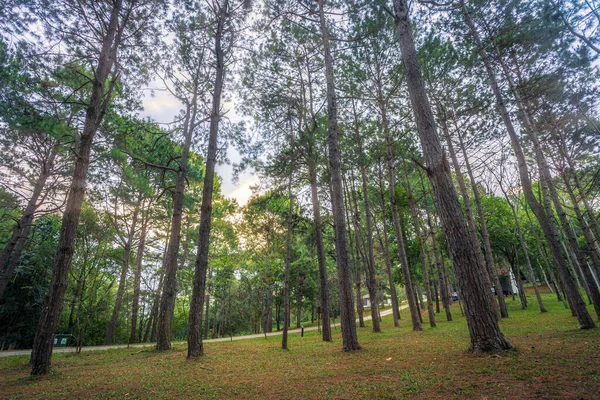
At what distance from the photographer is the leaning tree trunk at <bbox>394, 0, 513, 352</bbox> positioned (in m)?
4.29

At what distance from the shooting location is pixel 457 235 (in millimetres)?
4602

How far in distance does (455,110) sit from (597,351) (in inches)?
444

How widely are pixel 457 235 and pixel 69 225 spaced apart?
28.8 ft

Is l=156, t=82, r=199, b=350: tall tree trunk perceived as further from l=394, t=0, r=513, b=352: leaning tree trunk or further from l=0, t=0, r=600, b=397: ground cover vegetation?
l=394, t=0, r=513, b=352: leaning tree trunk

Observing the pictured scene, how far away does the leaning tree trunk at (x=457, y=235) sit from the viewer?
4285 millimetres

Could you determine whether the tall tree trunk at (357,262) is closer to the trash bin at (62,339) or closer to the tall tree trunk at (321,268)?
the tall tree trunk at (321,268)

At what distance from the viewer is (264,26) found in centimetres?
1012

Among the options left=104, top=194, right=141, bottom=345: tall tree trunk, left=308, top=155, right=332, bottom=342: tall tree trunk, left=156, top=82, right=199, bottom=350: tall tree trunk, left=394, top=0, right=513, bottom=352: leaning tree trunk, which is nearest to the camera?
left=394, top=0, right=513, bottom=352: leaning tree trunk

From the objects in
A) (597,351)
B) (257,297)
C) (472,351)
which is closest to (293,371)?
(472,351)

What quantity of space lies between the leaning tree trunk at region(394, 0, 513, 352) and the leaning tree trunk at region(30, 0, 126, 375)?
27.2ft

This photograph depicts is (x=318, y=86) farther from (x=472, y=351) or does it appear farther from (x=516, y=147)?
(x=472, y=351)

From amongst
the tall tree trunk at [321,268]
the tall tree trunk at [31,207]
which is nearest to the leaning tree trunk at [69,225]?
the tall tree trunk at [31,207]

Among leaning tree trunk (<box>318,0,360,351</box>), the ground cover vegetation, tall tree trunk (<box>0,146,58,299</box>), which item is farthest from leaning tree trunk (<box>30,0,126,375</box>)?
leaning tree trunk (<box>318,0,360,351</box>)

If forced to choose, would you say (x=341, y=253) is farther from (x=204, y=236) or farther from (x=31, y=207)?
(x=31, y=207)
